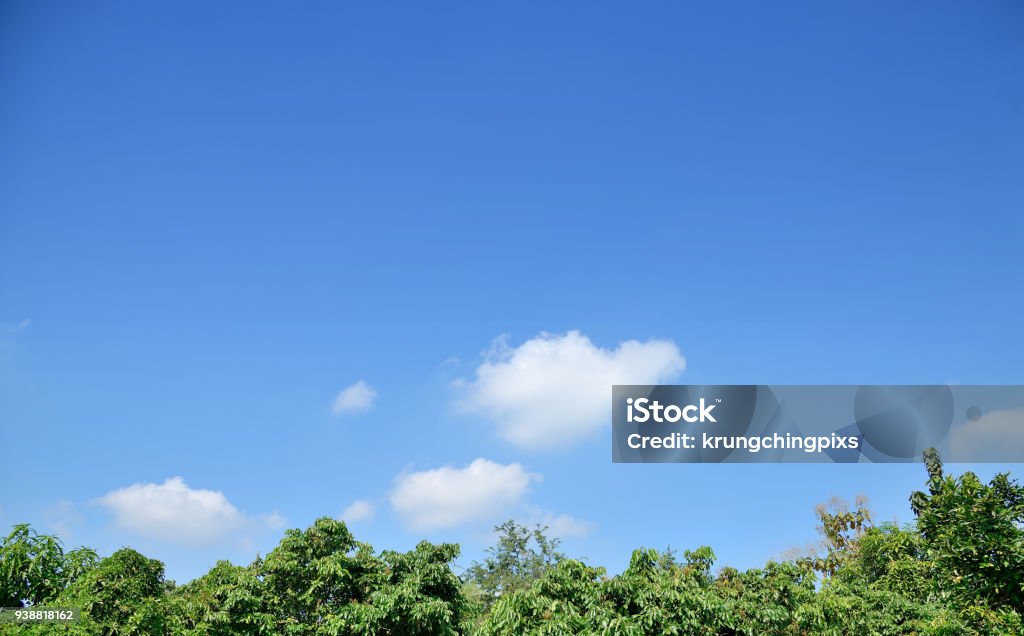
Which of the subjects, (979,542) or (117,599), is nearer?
(979,542)

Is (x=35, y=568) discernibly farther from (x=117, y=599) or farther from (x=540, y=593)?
(x=540, y=593)

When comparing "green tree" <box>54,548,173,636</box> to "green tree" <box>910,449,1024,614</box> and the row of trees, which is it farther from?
"green tree" <box>910,449,1024,614</box>

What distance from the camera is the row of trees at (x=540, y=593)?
15000mm

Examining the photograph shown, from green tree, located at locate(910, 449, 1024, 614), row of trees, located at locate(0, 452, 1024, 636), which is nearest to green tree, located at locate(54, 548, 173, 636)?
row of trees, located at locate(0, 452, 1024, 636)

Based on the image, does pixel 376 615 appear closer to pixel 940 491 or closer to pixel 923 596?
pixel 940 491

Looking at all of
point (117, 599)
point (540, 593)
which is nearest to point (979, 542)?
point (540, 593)

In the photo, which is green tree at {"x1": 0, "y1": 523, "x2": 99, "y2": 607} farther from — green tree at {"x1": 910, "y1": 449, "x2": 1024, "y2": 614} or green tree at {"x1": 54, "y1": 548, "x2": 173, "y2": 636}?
green tree at {"x1": 910, "y1": 449, "x2": 1024, "y2": 614}

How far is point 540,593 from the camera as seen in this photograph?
18.3 meters

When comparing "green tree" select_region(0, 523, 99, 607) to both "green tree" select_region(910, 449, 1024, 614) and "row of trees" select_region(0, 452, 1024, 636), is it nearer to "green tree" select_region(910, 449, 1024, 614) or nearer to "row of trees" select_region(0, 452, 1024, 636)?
"row of trees" select_region(0, 452, 1024, 636)

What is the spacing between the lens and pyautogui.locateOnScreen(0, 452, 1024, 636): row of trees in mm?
15000

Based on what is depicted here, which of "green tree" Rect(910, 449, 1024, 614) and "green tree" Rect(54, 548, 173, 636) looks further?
"green tree" Rect(54, 548, 173, 636)

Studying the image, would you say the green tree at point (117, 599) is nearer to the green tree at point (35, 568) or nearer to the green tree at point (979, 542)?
the green tree at point (35, 568)

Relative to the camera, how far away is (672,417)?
2459 cm

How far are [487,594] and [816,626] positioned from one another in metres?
26.3
